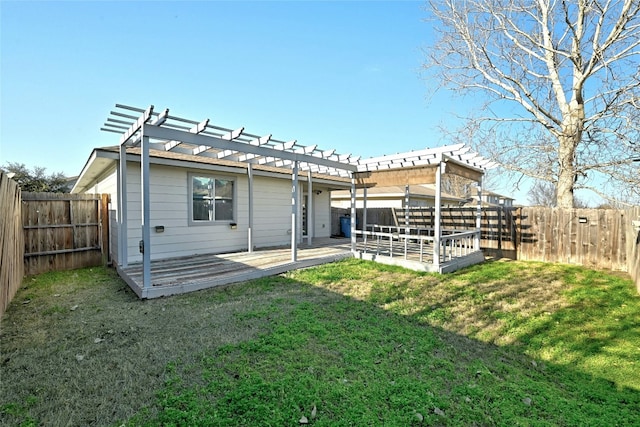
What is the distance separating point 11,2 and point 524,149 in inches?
560

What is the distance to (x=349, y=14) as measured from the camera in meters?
8.56

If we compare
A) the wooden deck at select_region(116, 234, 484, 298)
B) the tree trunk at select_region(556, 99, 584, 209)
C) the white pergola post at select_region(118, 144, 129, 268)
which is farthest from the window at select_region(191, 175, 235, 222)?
the tree trunk at select_region(556, 99, 584, 209)

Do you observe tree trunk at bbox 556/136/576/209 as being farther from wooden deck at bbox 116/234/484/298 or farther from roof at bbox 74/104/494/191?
wooden deck at bbox 116/234/484/298

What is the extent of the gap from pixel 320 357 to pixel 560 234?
916 centimetres

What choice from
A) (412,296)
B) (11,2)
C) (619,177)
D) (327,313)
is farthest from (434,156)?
(11,2)

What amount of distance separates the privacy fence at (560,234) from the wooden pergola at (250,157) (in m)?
2.02

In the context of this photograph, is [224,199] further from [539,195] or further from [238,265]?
[539,195]

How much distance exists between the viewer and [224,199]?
9047mm

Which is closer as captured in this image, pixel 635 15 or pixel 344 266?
pixel 344 266

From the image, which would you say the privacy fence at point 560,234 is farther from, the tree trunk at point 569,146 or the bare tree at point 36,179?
the bare tree at point 36,179

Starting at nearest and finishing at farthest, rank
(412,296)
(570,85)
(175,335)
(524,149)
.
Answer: (175,335) → (412,296) → (570,85) → (524,149)

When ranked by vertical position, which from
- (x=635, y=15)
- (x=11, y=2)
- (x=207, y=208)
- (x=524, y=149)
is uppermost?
(x=635, y=15)

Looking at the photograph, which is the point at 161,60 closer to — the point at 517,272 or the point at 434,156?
the point at 434,156

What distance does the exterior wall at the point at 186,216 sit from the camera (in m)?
7.31
